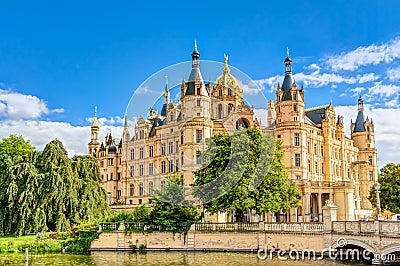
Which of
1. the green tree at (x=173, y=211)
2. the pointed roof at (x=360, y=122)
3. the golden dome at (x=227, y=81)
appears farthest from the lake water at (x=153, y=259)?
the pointed roof at (x=360, y=122)

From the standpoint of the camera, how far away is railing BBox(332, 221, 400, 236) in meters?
21.5

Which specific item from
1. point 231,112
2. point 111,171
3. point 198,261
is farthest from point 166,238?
point 111,171

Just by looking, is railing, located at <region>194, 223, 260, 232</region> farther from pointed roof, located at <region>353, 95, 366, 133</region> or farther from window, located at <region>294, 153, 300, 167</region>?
pointed roof, located at <region>353, 95, 366, 133</region>

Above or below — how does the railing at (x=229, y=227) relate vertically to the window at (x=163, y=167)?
below

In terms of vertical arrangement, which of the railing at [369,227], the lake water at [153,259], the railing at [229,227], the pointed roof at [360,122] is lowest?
the lake water at [153,259]

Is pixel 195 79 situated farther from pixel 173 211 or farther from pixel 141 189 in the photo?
pixel 173 211

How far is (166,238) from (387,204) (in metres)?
28.5

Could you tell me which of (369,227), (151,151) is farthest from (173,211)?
(151,151)

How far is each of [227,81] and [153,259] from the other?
36251 millimetres

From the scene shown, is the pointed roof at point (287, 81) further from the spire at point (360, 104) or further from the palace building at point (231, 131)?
the spire at point (360, 104)

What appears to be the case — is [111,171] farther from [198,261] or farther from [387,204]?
[198,261]

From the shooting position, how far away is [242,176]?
105 ft

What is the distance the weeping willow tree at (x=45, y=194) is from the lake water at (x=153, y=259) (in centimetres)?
332

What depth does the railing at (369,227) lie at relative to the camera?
21469 mm
